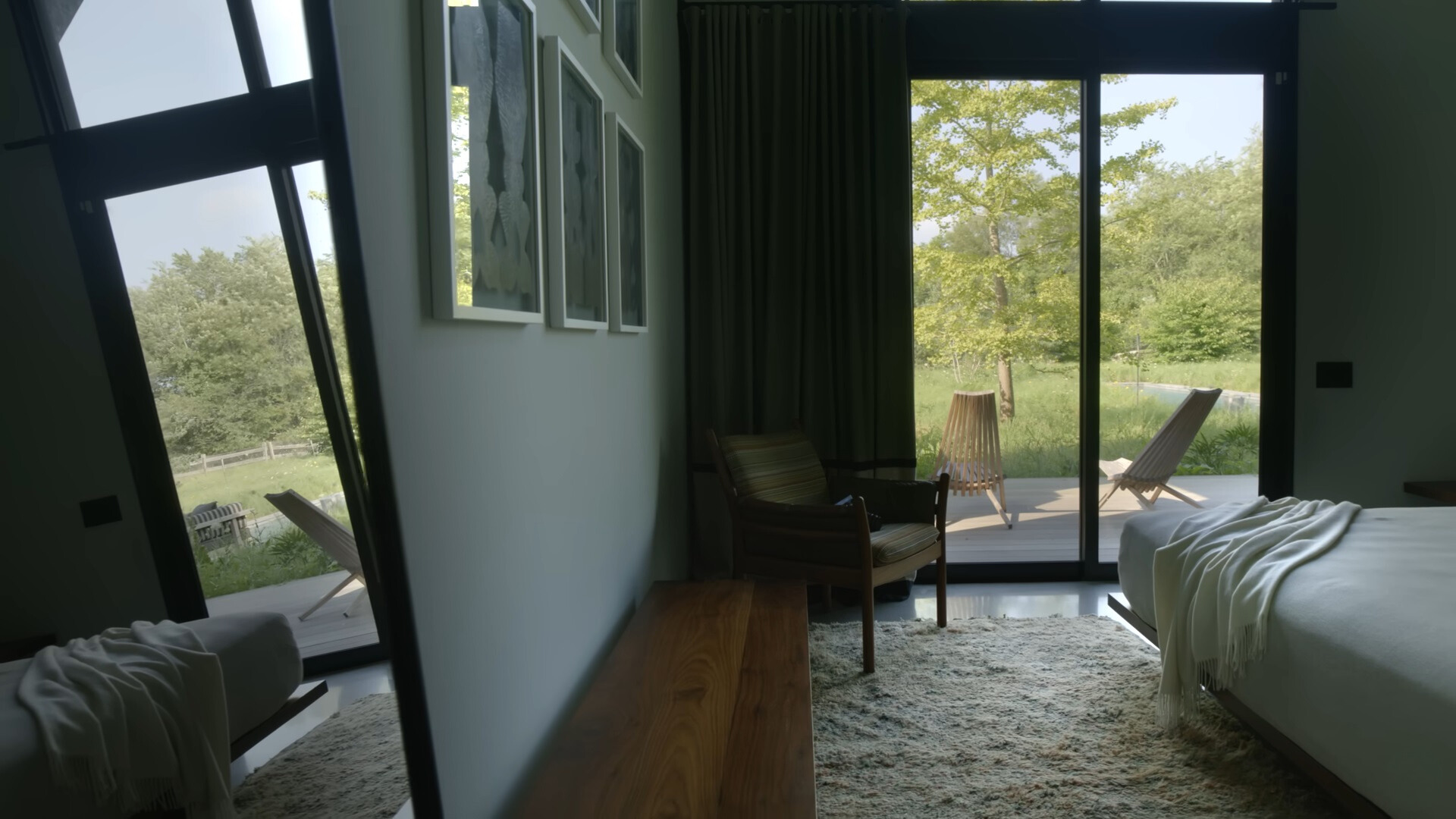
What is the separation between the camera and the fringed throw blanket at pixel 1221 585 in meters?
2.07

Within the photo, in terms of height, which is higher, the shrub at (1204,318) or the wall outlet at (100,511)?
the wall outlet at (100,511)

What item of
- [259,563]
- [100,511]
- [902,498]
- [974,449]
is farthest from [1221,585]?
[100,511]

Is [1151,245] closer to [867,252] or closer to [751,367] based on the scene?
[867,252]

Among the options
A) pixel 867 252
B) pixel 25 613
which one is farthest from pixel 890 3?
pixel 25 613

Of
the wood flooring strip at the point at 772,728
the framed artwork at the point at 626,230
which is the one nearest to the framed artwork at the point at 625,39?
the framed artwork at the point at 626,230

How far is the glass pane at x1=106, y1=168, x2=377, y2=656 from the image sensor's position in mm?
522

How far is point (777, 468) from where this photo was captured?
3.48 metres

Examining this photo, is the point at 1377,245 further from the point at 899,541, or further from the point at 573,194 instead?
the point at 573,194

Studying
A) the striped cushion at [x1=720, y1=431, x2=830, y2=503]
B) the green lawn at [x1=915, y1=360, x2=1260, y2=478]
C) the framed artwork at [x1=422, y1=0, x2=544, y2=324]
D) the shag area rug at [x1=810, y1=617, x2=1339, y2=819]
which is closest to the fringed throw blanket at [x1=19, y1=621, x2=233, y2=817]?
the framed artwork at [x1=422, y1=0, x2=544, y2=324]

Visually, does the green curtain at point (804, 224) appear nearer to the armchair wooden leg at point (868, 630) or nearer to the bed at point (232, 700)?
the armchair wooden leg at point (868, 630)

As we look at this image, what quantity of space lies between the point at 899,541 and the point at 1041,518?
4.22 ft

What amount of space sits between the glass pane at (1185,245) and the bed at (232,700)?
3.89 meters

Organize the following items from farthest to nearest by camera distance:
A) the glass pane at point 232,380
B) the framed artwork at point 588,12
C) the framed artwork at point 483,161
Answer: the framed artwork at point 588,12, the framed artwork at point 483,161, the glass pane at point 232,380

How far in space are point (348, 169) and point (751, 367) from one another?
300 cm
